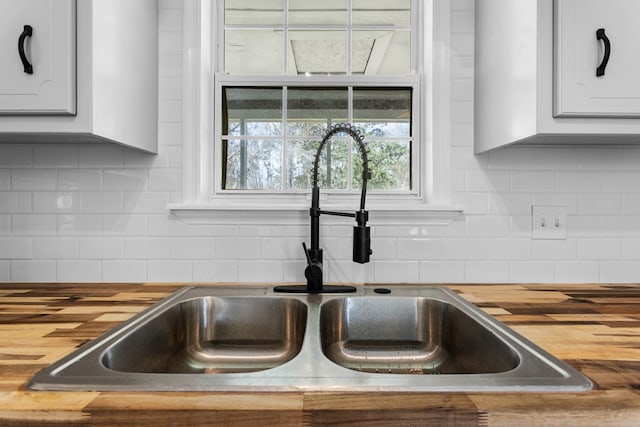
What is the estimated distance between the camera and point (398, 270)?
1538mm

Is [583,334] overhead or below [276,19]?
below

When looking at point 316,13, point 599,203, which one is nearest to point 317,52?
point 316,13

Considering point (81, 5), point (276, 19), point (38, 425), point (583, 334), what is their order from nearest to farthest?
1. point (38, 425)
2. point (583, 334)
3. point (81, 5)
4. point (276, 19)

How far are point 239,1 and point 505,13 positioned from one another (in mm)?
993

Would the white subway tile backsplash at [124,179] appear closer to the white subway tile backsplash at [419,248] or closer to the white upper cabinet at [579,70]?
the white subway tile backsplash at [419,248]

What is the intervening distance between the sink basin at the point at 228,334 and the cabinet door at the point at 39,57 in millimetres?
640

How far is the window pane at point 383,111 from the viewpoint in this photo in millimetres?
1673

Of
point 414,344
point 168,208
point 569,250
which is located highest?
point 168,208

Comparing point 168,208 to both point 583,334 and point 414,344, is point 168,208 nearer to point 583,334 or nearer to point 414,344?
point 414,344

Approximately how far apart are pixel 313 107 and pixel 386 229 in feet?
1.82

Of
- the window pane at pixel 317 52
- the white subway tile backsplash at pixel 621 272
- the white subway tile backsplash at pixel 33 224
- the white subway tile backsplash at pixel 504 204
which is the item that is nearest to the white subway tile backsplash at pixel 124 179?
the white subway tile backsplash at pixel 33 224

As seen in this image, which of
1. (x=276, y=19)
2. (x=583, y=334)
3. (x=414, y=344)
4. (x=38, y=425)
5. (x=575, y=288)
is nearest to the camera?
(x=38, y=425)

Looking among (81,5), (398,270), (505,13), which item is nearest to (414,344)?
(398,270)

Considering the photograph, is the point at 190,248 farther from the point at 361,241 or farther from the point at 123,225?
the point at 361,241
